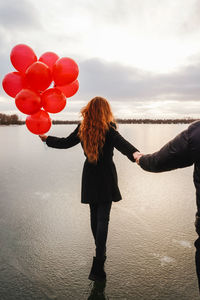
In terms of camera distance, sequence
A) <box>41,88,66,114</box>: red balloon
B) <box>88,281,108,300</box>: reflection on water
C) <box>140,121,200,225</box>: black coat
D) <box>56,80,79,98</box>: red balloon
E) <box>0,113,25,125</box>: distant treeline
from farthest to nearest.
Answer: <box>0,113,25,125</box>: distant treeline
<box>56,80,79,98</box>: red balloon
<box>41,88,66,114</box>: red balloon
<box>88,281,108,300</box>: reflection on water
<box>140,121,200,225</box>: black coat

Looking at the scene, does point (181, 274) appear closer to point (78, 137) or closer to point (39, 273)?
point (39, 273)

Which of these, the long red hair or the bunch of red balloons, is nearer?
the long red hair

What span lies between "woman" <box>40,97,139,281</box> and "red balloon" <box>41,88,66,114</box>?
0.55 m

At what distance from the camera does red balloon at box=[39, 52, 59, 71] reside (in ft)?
9.81

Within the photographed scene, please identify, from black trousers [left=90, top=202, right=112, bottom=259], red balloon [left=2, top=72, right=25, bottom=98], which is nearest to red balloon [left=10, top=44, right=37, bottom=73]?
red balloon [left=2, top=72, right=25, bottom=98]

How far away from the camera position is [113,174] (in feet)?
7.79

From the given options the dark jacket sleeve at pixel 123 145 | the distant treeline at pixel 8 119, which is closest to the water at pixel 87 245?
the dark jacket sleeve at pixel 123 145

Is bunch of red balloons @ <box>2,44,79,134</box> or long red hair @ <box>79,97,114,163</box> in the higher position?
bunch of red balloons @ <box>2,44,79,134</box>

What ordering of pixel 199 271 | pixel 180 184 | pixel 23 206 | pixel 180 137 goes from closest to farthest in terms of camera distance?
pixel 180 137, pixel 199 271, pixel 23 206, pixel 180 184

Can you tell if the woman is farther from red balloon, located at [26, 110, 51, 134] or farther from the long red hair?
red balloon, located at [26, 110, 51, 134]

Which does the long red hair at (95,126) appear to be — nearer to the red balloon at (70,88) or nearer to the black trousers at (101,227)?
the black trousers at (101,227)

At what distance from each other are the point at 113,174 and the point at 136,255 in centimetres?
91

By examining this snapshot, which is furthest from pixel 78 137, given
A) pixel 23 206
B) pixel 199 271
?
pixel 23 206

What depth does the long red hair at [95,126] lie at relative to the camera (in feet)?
7.33
